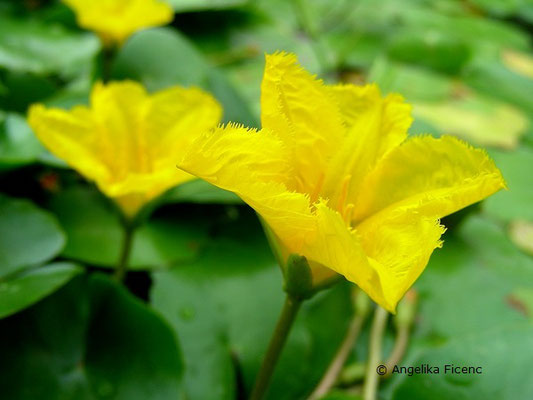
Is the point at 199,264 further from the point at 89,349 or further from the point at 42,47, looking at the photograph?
the point at 42,47

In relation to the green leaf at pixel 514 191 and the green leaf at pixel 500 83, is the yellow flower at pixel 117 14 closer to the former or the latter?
the green leaf at pixel 514 191

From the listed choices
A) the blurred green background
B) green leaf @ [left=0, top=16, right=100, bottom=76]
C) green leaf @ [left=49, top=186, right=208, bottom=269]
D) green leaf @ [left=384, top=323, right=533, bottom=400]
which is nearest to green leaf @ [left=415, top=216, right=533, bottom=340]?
the blurred green background

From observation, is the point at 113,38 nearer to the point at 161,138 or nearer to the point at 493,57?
the point at 161,138

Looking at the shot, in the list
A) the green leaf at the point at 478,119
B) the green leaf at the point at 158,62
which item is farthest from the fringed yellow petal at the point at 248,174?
the green leaf at the point at 478,119

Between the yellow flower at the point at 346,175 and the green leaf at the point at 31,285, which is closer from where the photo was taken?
the yellow flower at the point at 346,175

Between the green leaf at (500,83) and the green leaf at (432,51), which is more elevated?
the green leaf at (432,51)

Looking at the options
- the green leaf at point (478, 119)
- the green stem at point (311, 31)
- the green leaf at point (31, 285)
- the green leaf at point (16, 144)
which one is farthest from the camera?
the green stem at point (311, 31)

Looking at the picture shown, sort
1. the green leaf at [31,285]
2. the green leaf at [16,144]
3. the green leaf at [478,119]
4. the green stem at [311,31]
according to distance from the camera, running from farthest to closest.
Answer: the green stem at [311,31] → the green leaf at [478,119] → the green leaf at [16,144] → the green leaf at [31,285]

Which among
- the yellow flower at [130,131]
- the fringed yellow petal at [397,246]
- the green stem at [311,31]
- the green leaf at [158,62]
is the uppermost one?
the fringed yellow petal at [397,246]
